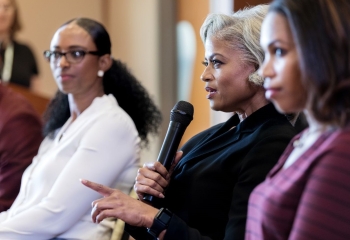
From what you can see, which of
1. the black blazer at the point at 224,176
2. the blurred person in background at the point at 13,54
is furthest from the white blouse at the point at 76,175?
the blurred person in background at the point at 13,54

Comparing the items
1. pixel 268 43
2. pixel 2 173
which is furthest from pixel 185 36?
pixel 268 43

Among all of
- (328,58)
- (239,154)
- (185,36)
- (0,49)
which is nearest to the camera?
(328,58)

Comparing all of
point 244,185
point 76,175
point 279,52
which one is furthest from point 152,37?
point 279,52

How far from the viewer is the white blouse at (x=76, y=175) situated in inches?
76.5

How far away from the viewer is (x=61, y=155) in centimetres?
209

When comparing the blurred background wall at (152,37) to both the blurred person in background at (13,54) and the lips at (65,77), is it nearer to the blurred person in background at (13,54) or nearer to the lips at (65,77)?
the blurred person in background at (13,54)

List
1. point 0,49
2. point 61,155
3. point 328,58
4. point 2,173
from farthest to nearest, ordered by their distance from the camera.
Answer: point 0,49 → point 2,173 → point 61,155 → point 328,58

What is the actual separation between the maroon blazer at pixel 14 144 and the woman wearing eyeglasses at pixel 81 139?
7cm

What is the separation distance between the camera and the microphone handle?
1.54 m

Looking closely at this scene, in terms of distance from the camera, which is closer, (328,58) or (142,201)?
(328,58)

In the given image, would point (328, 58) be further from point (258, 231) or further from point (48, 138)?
point (48, 138)

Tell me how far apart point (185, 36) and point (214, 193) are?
2.29 m

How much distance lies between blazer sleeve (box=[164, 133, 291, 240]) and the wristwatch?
0.01 metres

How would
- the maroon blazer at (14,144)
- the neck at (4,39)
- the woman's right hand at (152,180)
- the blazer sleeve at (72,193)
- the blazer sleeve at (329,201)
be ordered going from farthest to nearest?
1. the neck at (4,39)
2. the maroon blazer at (14,144)
3. the blazer sleeve at (72,193)
4. the woman's right hand at (152,180)
5. the blazer sleeve at (329,201)
